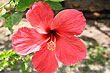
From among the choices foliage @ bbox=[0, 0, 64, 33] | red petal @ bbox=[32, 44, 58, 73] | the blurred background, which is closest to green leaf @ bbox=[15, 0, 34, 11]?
foliage @ bbox=[0, 0, 64, 33]

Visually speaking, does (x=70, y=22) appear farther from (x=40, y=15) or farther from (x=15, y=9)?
(x=15, y=9)

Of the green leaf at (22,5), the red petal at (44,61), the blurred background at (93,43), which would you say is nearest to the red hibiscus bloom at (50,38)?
the red petal at (44,61)

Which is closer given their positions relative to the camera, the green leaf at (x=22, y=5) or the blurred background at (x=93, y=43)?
the green leaf at (x=22, y=5)

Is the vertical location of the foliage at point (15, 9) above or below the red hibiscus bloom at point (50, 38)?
above

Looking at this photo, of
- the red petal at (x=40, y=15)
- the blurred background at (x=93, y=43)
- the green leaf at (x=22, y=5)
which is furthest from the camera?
the blurred background at (x=93, y=43)

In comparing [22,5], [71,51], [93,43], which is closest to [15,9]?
[22,5]

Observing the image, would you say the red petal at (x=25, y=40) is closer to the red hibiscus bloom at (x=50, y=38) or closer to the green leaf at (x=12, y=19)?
the red hibiscus bloom at (x=50, y=38)

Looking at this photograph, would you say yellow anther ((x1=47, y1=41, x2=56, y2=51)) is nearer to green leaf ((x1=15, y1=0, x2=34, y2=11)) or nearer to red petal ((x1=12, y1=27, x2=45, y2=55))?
red petal ((x1=12, y1=27, x2=45, y2=55))

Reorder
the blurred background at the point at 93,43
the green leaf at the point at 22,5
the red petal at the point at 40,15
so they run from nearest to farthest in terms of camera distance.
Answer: the red petal at the point at 40,15, the green leaf at the point at 22,5, the blurred background at the point at 93,43
